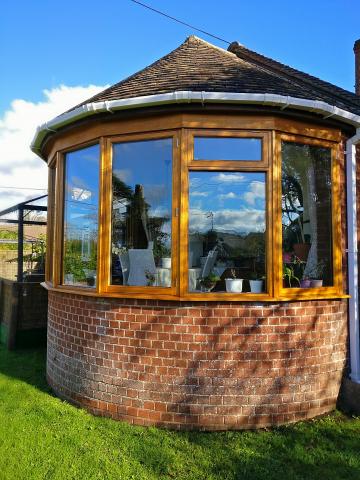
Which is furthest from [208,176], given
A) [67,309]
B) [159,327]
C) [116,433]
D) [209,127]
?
[116,433]

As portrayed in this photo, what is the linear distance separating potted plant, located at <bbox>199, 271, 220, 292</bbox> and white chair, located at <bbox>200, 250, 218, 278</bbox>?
0.12ft

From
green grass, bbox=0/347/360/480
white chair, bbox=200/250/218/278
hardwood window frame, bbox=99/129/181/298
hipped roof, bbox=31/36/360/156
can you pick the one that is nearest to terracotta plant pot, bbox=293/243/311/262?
white chair, bbox=200/250/218/278

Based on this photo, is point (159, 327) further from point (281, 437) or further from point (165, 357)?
point (281, 437)

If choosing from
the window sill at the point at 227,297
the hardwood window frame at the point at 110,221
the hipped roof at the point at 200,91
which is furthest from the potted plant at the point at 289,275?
the hipped roof at the point at 200,91

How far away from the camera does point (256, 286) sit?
441cm

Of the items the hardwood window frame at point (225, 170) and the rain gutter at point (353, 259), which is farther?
the rain gutter at point (353, 259)

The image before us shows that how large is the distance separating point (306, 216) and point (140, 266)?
1.95 m

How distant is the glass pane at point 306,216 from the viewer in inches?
180

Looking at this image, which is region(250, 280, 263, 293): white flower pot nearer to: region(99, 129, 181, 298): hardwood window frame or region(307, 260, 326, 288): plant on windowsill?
region(307, 260, 326, 288): plant on windowsill

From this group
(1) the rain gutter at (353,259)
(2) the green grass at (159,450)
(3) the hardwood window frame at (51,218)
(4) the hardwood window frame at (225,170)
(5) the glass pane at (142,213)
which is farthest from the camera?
(3) the hardwood window frame at (51,218)

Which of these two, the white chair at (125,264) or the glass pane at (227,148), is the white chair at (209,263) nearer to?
the white chair at (125,264)

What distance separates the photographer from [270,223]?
4430 millimetres

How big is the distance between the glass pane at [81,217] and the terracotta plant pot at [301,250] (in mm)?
2226

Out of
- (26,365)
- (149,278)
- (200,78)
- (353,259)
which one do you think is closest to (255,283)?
(149,278)
